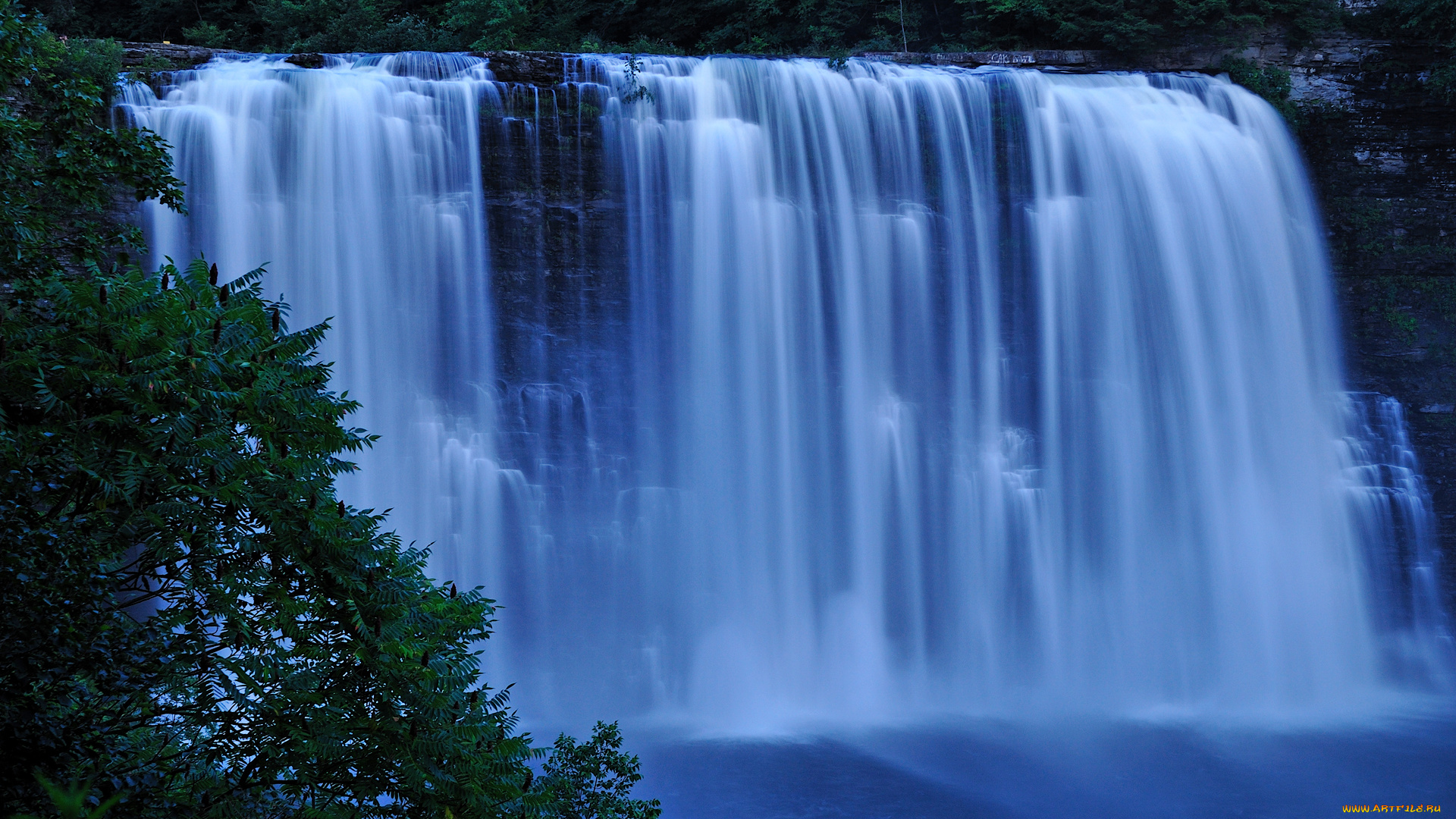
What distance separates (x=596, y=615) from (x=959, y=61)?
42.8 ft

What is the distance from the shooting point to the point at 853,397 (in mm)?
17594

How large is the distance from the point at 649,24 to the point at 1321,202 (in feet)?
56.6

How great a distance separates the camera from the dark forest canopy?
23.1 meters

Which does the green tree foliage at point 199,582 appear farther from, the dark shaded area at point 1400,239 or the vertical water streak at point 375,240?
the dark shaded area at point 1400,239

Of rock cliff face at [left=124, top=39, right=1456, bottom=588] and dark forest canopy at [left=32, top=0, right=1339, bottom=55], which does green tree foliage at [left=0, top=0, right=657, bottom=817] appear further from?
dark forest canopy at [left=32, top=0, right=1339, bottom=55]

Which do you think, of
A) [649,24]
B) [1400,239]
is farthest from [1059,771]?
[649,24]

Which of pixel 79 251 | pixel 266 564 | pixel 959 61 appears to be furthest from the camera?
pixel 959 61

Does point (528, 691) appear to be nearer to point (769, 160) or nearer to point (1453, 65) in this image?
point (769, 160)

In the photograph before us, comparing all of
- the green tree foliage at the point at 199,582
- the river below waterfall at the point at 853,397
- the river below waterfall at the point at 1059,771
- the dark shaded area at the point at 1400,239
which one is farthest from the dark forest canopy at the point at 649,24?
the green tree foliage at the point at 199,582

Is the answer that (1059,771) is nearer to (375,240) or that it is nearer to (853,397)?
(853,397)

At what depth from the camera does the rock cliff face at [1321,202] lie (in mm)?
17031

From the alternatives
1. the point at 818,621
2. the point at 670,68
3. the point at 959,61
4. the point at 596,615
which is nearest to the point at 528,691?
the point at 596,615

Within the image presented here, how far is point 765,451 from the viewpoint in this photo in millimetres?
17141

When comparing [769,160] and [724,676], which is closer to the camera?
[724,676]
